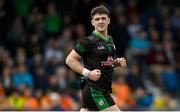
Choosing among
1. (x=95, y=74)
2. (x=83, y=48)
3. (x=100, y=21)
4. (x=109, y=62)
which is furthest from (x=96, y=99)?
(x=100, y=21)

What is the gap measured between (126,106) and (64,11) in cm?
428

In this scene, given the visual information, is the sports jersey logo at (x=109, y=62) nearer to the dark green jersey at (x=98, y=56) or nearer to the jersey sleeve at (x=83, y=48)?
the dark green jersey at (x=98, y=56)

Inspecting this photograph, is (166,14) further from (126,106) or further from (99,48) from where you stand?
(99,48)

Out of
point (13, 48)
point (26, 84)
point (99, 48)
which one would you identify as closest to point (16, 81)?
point (26, 84)

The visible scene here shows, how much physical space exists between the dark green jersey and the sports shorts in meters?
0.07

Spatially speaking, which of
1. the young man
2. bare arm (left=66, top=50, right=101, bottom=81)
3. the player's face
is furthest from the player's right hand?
the player's face

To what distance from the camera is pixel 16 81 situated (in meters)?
14.9

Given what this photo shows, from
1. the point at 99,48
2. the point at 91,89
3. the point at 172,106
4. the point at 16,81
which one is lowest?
the point at 172,106

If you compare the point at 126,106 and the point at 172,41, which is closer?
the point at 126,106

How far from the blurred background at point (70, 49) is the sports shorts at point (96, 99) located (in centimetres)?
552

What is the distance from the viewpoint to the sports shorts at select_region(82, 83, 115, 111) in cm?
873

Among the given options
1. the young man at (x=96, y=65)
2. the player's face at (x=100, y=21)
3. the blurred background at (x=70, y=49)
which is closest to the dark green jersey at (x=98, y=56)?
the young man at (x=96, y=65)

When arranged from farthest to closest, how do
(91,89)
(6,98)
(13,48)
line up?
(13,48) < (6,98) < (91,89)

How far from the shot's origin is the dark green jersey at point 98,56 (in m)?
8.73
